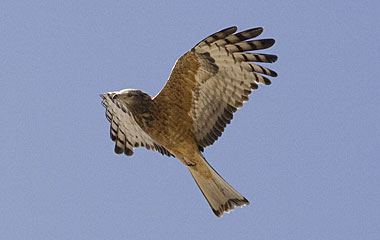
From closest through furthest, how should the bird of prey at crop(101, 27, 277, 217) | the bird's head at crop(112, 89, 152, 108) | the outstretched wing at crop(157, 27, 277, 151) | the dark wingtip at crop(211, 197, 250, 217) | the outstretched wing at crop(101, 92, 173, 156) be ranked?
the outstretched wing at crop(157, 27, 277, 151) → the bird of prey at crop(101, 27, 277, 217) → the bird's head at crop(112, 89, 152, 108) → the dark wingtip at crop(211, 197, 250, 217) → the outstretched wing at crop(101, 92, 173, 156)

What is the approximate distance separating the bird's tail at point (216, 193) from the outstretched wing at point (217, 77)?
1.27 feet

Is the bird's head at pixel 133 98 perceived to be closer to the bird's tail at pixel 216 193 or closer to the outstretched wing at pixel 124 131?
the outstretched wing at pixel 124 131

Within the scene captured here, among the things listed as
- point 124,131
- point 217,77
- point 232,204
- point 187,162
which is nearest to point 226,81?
point 217,77

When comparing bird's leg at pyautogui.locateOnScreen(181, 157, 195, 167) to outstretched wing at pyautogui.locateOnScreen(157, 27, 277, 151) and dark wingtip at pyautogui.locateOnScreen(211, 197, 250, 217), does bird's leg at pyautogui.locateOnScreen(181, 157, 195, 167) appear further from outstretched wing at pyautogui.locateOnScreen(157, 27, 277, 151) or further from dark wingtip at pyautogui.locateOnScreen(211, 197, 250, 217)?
dark wingtip at pyautogui.locateOnScreen(211, 197, 250, 217)

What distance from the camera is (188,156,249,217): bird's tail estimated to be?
9.39m

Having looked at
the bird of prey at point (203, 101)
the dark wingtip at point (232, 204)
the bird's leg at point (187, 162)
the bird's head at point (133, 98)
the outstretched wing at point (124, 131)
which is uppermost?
the outstretched wing at point (124, 131)

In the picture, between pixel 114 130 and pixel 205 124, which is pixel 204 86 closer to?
pixel 205 124

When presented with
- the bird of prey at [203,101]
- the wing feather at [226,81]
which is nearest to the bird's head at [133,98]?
the bird of prey at [203,101]

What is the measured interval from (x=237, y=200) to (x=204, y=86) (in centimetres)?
162

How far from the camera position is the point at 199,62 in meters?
9.00

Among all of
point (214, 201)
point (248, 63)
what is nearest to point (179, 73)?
point (248, 63)

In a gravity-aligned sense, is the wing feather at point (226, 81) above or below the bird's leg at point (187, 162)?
above

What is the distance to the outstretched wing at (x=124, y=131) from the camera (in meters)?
10.5

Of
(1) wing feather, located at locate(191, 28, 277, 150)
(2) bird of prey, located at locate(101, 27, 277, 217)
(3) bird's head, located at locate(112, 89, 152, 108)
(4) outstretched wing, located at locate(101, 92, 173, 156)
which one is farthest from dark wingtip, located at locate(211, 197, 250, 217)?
(3) bird's head, located at locate(112, 89, 152, 108)
